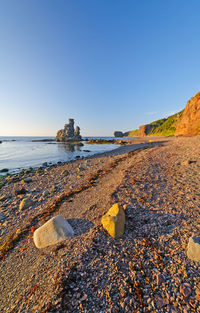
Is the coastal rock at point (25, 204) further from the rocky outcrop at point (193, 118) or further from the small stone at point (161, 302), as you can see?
the rocky outcrop at point (193, 118)

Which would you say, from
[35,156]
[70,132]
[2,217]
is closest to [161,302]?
[2,217]

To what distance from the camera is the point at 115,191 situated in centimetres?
769

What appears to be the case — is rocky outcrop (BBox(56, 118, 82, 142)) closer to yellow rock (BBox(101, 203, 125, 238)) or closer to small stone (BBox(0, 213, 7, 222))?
small stone (BBox(0, 213, 7, 222))

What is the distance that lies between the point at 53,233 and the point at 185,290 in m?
4.32

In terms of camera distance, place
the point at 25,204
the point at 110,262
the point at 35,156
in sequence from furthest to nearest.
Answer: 1. the point at 35,156
2. the point at 25,204
3. the point at 110,262

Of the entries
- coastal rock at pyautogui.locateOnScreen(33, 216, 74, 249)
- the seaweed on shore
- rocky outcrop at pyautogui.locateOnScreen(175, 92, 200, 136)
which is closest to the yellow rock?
coastal rock at pyautogui.locateOnScreen(33, 216, 74, 249)

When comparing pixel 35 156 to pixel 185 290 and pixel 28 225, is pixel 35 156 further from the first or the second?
pixel 185 290

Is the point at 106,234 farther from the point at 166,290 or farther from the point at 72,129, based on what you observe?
the point at 72,129

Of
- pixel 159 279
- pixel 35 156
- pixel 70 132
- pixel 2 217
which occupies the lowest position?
pixel 2 217

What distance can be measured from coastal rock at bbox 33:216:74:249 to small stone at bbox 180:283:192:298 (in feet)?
12.0

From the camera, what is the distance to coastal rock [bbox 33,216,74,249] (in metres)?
4.54

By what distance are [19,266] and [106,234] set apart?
313cm

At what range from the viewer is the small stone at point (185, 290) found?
249cm

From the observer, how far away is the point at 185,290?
100 inches
